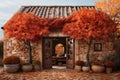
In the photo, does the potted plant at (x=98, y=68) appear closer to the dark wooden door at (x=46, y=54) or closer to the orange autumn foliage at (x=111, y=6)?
the dark wooden door at (x=46, y=54)

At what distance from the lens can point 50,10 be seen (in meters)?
19.6

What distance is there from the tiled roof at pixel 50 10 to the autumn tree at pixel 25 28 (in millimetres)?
1637

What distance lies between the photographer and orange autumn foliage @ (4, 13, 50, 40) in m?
16.0

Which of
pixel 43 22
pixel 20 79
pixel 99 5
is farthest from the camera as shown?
pixel 99 5

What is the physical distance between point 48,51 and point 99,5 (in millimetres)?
9444

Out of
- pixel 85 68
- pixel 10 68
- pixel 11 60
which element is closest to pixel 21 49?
pixel 11 60

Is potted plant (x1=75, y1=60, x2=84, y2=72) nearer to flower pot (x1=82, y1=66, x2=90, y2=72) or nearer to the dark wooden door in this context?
flower pot (x1=82, y1=66, x2=90, y2=72)

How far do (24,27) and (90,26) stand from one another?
441cm

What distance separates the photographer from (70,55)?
17.2m

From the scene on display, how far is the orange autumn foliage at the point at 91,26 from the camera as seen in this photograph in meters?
15.4

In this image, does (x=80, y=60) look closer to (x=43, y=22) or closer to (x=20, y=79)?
(x=43, y=22)

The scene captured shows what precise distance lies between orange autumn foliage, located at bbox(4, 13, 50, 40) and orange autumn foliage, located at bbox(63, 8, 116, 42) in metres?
2.26

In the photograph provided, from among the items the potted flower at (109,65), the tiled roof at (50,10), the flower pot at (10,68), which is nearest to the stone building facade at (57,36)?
the potted flower at (109,65)

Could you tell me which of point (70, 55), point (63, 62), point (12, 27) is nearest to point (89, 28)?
point (70, 55)
